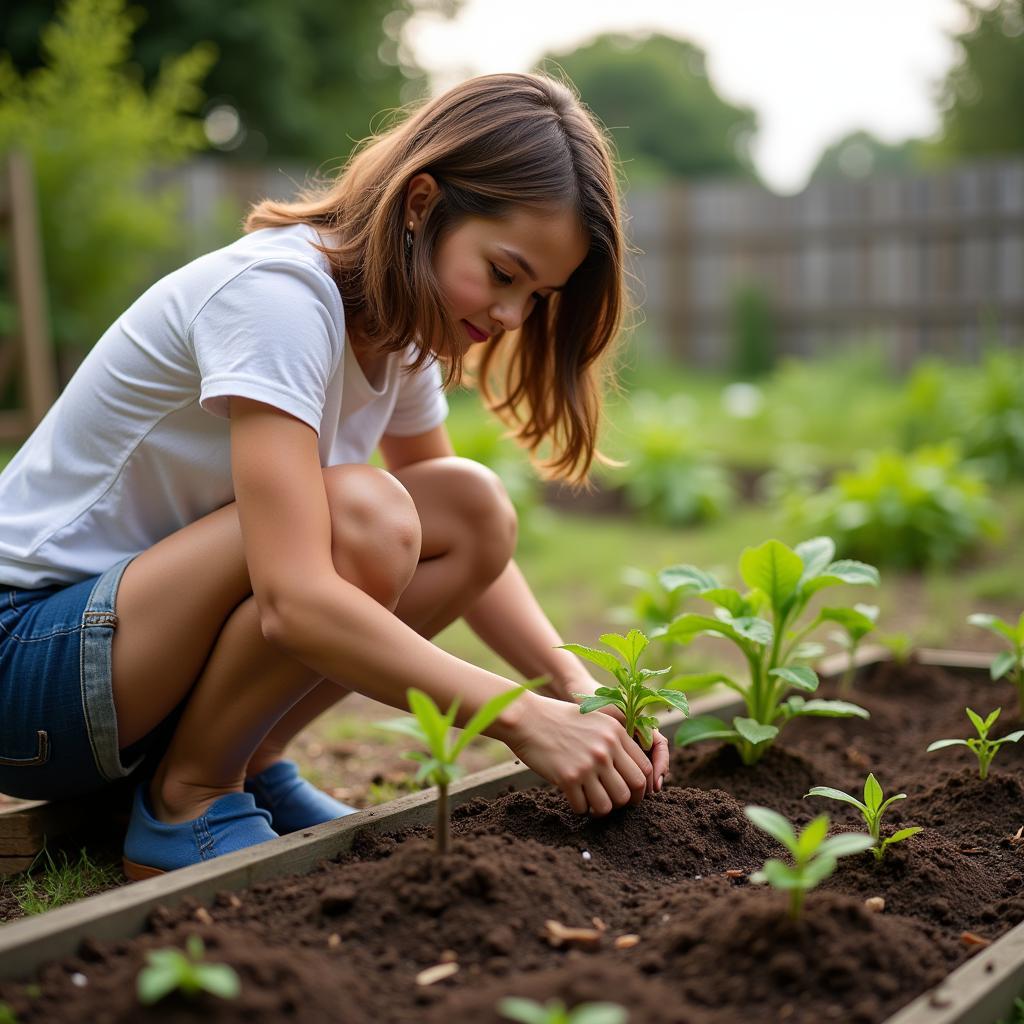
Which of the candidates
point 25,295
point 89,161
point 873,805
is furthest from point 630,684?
point 89,161

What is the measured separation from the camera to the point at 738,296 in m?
12.6

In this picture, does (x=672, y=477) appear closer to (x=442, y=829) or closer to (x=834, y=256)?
(x=442, y=829)

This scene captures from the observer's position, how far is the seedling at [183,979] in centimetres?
104

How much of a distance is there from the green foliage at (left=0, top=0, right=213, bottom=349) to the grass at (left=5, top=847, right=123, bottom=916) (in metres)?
5.87

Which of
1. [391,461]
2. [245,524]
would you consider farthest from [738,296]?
[245,524]

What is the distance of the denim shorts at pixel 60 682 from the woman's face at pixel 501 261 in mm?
689

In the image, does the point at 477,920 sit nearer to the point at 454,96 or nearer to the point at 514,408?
the point at 514,408

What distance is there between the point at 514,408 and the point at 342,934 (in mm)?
1153

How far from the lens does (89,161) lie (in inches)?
287

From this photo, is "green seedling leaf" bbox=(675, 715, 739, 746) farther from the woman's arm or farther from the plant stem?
the plant stem

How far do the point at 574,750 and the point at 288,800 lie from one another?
2.51 ft

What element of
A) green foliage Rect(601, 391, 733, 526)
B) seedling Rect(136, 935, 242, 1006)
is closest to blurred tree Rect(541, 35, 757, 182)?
green foliage Rect(601, 391, 733, 526)

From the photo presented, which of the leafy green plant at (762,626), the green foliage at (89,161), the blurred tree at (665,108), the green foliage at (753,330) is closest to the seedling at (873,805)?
the leafy green plant at (762,626)

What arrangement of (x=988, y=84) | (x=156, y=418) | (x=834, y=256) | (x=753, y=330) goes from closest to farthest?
(x=156, y=418) < (x=834, y=256) < (x=753, y=330) < (x=988, y=84)
